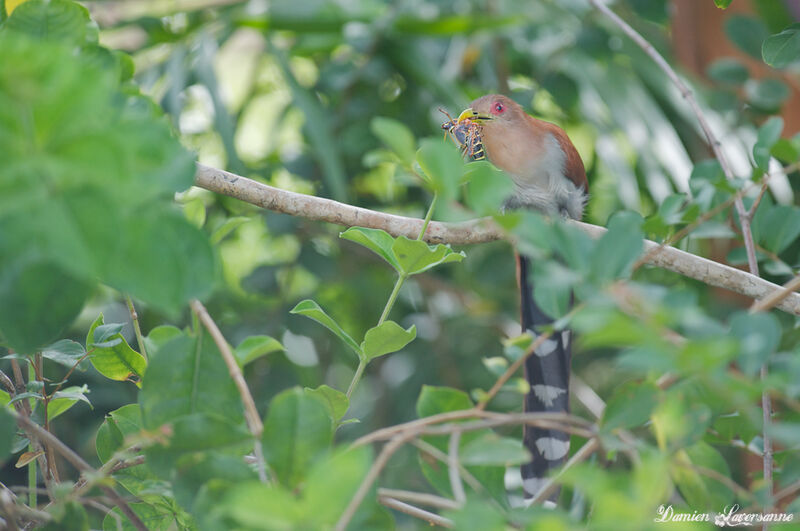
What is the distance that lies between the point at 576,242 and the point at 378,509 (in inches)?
10.6

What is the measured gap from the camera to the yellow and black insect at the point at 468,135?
171 centimetres

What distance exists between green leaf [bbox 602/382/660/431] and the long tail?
0.48m

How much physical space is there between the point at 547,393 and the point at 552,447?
0.67 ft

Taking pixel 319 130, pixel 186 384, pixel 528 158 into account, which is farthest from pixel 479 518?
pixel 319 130

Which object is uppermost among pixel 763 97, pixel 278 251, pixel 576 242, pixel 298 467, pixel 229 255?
pixel 576 242

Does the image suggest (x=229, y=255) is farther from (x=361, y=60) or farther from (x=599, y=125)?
(x=599, y=125)

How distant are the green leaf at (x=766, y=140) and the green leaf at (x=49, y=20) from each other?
2.76 feet

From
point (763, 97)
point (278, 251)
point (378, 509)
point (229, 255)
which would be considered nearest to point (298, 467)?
point (378, 509)

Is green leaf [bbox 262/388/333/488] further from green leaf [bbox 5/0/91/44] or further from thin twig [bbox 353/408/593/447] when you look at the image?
green leaf [bbox 5/0/91/44]

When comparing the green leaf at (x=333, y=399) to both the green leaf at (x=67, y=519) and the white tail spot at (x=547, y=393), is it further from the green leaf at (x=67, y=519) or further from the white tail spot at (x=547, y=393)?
the white tail spot at (x=547, y=393)

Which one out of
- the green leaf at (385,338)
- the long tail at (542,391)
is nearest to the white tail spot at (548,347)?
the long tail at (542,391)

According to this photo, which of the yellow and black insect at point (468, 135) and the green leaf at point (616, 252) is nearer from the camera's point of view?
the green leaf at point (616, 252)

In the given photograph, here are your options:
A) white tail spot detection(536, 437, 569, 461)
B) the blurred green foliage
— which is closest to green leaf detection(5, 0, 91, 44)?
the blurred green foliage

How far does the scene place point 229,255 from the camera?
3.18m
